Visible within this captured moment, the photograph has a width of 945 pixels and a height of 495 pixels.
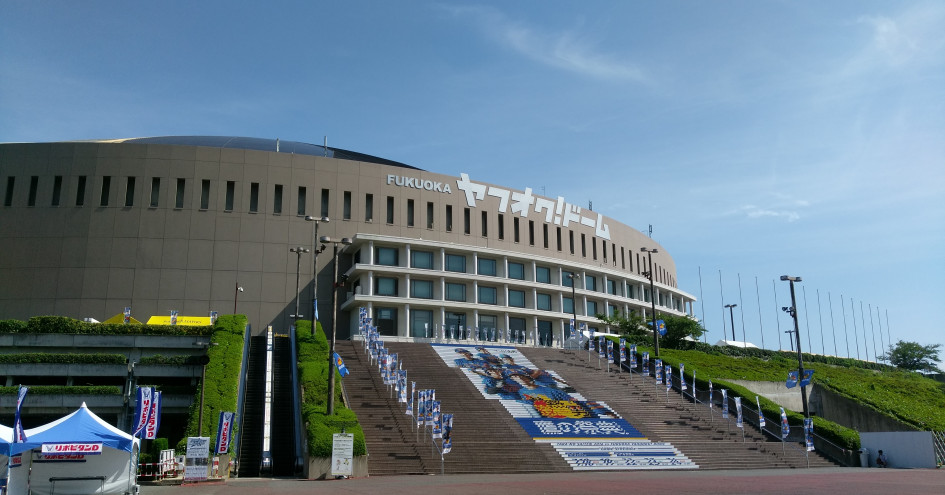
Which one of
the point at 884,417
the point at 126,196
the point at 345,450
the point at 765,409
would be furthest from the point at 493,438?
the point at 126,196

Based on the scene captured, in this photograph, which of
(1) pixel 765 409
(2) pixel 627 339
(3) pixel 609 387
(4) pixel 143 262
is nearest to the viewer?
(1) pixel 765 409

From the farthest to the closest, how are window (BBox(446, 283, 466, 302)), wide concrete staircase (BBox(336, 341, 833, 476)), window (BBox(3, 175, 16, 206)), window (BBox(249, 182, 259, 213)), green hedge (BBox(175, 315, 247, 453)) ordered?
window (BBox(446, 283, 466, 302)) → window (BBox(249, 182, 259, 213)) → window (BBox(3, 175, 16, 206)) → green hedge (BBox(175, 315, 247, 453)) → wide concrete staircase (BBox(336, 341, 833, 476))

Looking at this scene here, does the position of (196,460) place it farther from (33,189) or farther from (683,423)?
(33,189)

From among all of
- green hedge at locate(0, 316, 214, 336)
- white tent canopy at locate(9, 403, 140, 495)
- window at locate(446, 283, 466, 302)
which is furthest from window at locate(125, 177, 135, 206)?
white tent canopy at locate(9, 403, 140, 495)

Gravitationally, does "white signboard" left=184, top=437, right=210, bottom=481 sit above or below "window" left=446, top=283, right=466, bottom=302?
below

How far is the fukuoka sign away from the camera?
57984mm

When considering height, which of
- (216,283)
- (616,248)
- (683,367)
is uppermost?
(616,248)

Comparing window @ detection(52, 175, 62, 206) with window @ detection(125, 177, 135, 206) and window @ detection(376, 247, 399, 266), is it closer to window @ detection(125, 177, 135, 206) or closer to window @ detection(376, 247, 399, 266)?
window @ detection(125, 177, 135, 206)

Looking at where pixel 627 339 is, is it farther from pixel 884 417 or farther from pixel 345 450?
pixel 345 450

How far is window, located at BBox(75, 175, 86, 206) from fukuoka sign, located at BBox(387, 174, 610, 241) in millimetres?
21180

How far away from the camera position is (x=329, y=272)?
53656mm

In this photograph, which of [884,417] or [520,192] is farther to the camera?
[520,192]

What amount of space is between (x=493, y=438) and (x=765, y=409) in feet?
50.4

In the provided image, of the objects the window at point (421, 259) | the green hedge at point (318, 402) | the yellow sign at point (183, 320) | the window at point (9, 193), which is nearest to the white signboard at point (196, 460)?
the green hedge at point (318, 402)
